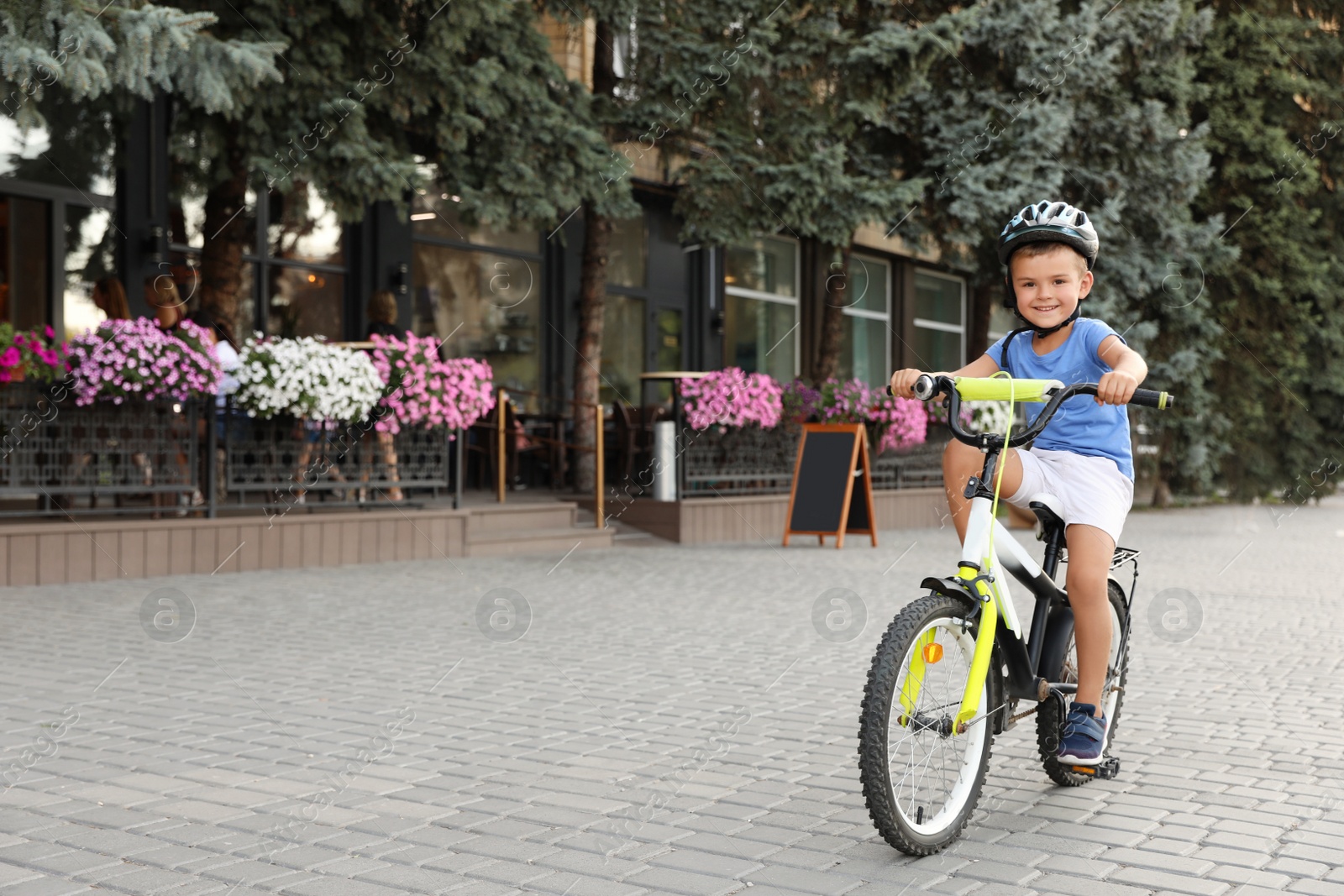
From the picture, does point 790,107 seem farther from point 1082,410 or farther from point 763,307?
point 1082,410

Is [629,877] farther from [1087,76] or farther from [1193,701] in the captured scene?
[1087,76]

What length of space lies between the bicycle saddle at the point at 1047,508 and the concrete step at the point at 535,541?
9.23 m

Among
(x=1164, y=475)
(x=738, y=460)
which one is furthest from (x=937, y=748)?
(x=1164, y=475)

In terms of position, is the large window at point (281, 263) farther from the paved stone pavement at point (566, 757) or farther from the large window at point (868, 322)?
the large window at point (868, 322)

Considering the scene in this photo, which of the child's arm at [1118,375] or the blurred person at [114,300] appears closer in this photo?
the child's arm at [1118,375]

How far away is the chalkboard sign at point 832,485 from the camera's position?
14.3 m

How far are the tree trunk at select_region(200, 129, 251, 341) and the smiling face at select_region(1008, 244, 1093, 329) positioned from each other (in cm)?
968

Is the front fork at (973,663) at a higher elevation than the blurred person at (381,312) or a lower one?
lower

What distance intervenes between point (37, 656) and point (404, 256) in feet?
35.4

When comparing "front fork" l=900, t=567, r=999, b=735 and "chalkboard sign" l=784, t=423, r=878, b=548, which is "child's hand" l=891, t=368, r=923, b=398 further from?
"chalkboard sign" l=784, t=423, r=878, b=548

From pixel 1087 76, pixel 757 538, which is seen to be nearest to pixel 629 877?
pixel 757 538

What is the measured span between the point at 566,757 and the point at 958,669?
5.58 feet

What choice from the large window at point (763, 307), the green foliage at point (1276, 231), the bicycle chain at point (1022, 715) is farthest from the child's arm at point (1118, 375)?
the green foliage at point (1276, 231)

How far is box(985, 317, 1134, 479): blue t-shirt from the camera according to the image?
14.4 feet
